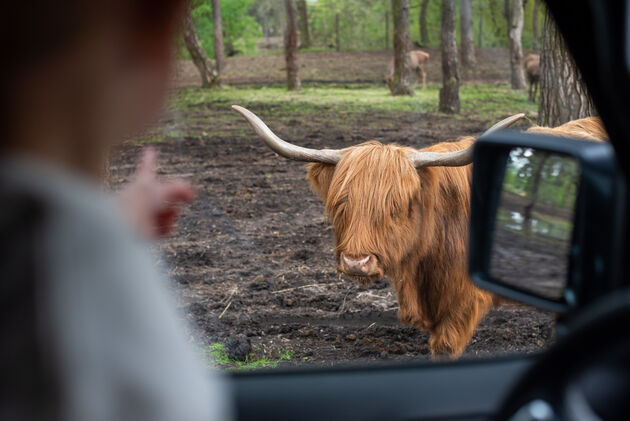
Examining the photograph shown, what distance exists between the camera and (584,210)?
1032 millimetres

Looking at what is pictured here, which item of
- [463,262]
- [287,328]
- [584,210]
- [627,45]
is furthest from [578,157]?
[287,328]

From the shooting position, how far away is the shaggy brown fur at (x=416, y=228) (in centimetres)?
341

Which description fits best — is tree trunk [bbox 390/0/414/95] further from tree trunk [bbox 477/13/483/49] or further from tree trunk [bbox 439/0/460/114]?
tree trunk [bbox 477/13/483/49]

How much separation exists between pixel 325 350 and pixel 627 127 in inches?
113

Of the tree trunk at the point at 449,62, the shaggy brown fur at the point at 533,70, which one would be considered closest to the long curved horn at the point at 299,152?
the tree trunk at the point at 449,62

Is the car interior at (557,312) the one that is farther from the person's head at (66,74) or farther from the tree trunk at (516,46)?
the tree trunk at (516,46)

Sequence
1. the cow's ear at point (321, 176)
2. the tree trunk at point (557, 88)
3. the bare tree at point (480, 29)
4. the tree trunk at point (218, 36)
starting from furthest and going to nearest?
the bare tree at point (480, 29) → the tree trunk at point (218, 36) → the tree trunk at point (557, 88) → the cow's ear at point (321, 176)

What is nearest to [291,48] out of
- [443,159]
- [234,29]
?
[234,29]

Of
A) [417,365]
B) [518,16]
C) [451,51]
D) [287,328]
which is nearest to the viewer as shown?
[417,365]

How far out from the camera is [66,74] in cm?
48

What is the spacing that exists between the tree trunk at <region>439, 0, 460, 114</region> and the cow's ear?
798 centimetres

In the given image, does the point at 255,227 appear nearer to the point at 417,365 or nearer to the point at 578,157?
the point at 417,365

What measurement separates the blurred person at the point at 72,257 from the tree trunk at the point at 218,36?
7594mm

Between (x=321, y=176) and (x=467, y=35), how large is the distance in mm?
14984
